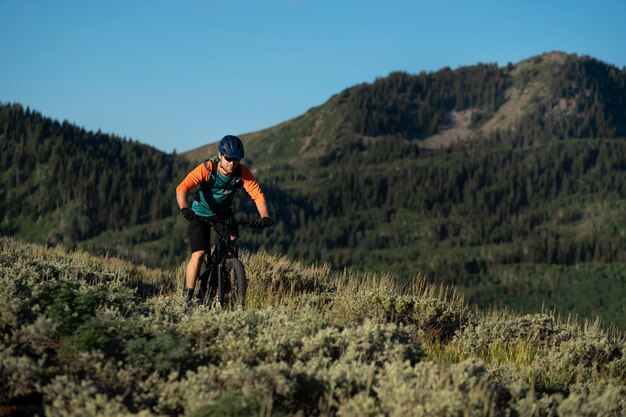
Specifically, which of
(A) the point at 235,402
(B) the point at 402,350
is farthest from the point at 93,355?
(B) the point at 402,350

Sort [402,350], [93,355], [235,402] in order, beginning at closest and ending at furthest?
[235,402]
[93,355]
[402,350]

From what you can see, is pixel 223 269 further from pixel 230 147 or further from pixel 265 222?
pixel 230 147

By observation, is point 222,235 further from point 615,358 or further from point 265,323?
point 615,358

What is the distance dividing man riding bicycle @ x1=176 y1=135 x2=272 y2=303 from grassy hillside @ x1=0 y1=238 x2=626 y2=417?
38.6 inches

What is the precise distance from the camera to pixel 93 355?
6.06 metres

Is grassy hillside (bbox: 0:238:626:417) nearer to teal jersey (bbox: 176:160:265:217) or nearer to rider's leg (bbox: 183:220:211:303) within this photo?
rider's leg (bbox: 183:220:211:303)

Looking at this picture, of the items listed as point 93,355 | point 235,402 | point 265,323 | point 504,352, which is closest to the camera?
point 235,402

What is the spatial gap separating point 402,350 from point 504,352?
2.96 m

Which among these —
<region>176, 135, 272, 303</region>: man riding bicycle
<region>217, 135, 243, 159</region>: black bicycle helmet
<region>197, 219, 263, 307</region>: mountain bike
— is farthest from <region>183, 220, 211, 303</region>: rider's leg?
<region>217, 135, 243, 159</region>: black bicycle helmet

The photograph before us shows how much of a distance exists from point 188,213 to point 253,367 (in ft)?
12.7

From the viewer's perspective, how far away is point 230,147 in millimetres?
9750

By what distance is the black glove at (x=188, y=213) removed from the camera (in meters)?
9.59

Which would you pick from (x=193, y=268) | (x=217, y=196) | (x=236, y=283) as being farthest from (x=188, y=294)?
Answer: (x=217, y=196)

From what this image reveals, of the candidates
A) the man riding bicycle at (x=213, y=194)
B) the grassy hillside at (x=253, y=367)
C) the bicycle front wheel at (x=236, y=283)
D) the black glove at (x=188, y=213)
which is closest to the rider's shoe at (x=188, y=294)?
the man riding bicycle at (x=213, y=194)
